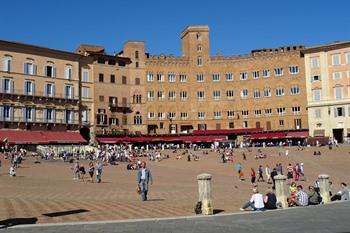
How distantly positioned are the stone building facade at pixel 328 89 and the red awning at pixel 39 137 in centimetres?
3873

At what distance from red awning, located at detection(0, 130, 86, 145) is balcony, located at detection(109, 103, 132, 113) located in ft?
29.5

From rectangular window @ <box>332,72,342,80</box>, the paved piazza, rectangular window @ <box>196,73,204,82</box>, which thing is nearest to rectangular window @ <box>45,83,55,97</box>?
the paved piazza

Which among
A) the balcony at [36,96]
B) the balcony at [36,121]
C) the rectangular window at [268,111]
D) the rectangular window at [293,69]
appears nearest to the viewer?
the balcony at [36,121]

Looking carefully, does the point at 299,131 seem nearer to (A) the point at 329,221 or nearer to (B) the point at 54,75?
(B) the point at 54,75

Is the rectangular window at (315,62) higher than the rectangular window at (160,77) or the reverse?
higher

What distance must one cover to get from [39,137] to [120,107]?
17354 mm

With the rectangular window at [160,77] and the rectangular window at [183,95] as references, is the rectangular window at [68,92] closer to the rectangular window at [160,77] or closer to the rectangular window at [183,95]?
the rectangular window at [160,77]

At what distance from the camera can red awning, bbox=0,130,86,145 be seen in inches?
2520

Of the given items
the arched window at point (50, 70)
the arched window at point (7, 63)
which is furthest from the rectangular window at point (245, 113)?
the arched window at point (7, 63)

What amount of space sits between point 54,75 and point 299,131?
138ft

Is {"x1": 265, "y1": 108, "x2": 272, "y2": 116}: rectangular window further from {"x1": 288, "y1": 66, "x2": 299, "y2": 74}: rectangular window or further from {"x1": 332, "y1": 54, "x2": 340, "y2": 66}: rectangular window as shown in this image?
{"x1": 332, "y1": 54, "x2": 340, "y2": 66}: rectangular window

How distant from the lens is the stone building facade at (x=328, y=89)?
247ft

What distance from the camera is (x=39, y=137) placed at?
6694cm

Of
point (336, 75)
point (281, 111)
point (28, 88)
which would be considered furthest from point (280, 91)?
point (28, 88)
